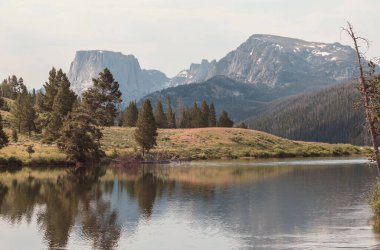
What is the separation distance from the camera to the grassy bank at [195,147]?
113369 mm

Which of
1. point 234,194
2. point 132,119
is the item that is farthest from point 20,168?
point 132,119

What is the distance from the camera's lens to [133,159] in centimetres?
11706

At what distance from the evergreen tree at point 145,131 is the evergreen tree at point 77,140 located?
47.1 feet

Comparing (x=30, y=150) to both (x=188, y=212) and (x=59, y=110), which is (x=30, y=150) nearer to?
(x=59, y=110)

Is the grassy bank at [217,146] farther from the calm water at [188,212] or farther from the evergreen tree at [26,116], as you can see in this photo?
the calm water at [188,212]

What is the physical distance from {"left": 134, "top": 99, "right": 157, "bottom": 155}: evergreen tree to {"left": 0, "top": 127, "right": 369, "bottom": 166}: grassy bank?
3.35 m

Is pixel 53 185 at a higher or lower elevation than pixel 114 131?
lower

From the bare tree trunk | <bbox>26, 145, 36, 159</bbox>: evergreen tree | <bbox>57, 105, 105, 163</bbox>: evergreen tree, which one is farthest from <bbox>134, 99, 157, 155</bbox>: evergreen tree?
the bare tree trunk

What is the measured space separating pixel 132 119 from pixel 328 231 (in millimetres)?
161773

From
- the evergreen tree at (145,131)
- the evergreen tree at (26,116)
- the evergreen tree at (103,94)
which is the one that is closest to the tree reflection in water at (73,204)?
the evergreen tree at (145,131)

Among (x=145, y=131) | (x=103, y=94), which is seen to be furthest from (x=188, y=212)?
(x=103, y=94)

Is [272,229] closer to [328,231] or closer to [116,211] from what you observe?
[328,231]

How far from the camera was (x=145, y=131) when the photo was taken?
125812 mm

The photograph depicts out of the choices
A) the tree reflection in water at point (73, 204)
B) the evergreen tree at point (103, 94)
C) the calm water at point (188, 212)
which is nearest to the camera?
the calm water at point (188, 212)
